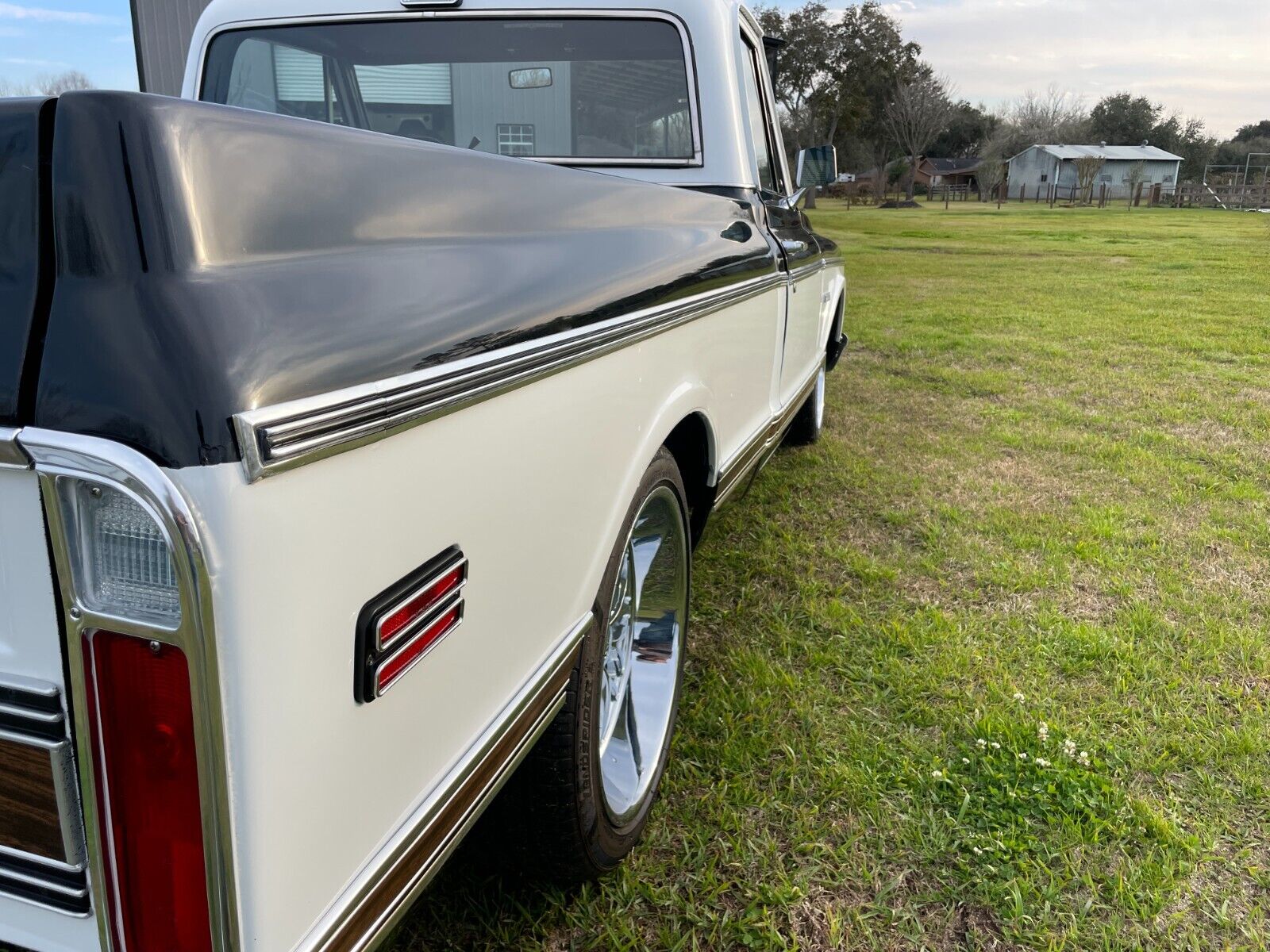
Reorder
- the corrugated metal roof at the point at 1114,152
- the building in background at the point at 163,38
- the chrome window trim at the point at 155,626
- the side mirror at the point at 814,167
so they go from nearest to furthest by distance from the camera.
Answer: the chrome window trim at the point at 155,626, the side mirror at the point at 814,167, the building in background at the point at 163,38, the corrugated metal roof at the point at 1114,152

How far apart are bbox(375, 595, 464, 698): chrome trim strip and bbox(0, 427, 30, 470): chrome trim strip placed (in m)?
0.37

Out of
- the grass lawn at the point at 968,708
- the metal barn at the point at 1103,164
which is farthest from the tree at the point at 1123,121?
the grass lawn at the point at 968,708

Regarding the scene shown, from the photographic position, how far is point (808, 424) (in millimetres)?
5242

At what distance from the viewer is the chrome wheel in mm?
2084

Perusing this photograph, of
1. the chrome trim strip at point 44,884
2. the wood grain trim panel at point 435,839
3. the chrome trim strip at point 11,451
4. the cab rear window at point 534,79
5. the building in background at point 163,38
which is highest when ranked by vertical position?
the building in background at point 163,38

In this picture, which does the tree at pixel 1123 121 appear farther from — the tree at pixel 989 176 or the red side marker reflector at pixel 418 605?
the red side marker reflector at pixel 418 605

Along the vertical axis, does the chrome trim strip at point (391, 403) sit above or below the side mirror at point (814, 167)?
below

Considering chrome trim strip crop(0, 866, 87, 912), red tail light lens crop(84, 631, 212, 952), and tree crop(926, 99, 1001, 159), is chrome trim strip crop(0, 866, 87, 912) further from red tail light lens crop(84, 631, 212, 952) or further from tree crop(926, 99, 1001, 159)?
tree crop(926, 99, 1001, 159)

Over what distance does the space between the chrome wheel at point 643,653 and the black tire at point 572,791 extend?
0.08m

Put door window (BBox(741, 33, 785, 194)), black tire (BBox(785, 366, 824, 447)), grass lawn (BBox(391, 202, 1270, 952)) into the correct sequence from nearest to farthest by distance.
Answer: grass lawn (BBox(391, 202, 1270, 952))
door window (BBox(741, 33, 785, 194))
black tire (BBox(785, 366, 824, 447))

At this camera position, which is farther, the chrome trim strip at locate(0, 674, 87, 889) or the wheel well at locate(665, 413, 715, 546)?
the wheel well at locate(665, 413, 715, 546)

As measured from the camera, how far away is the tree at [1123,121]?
6781 cm

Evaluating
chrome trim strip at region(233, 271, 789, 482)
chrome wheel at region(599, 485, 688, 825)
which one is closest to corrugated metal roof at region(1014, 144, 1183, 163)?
chrome wheel at region(599, 485, 688, 825)

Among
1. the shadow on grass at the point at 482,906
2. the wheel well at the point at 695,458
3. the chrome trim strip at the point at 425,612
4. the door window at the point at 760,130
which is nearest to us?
the chrome trim strip at the point at 425,612
